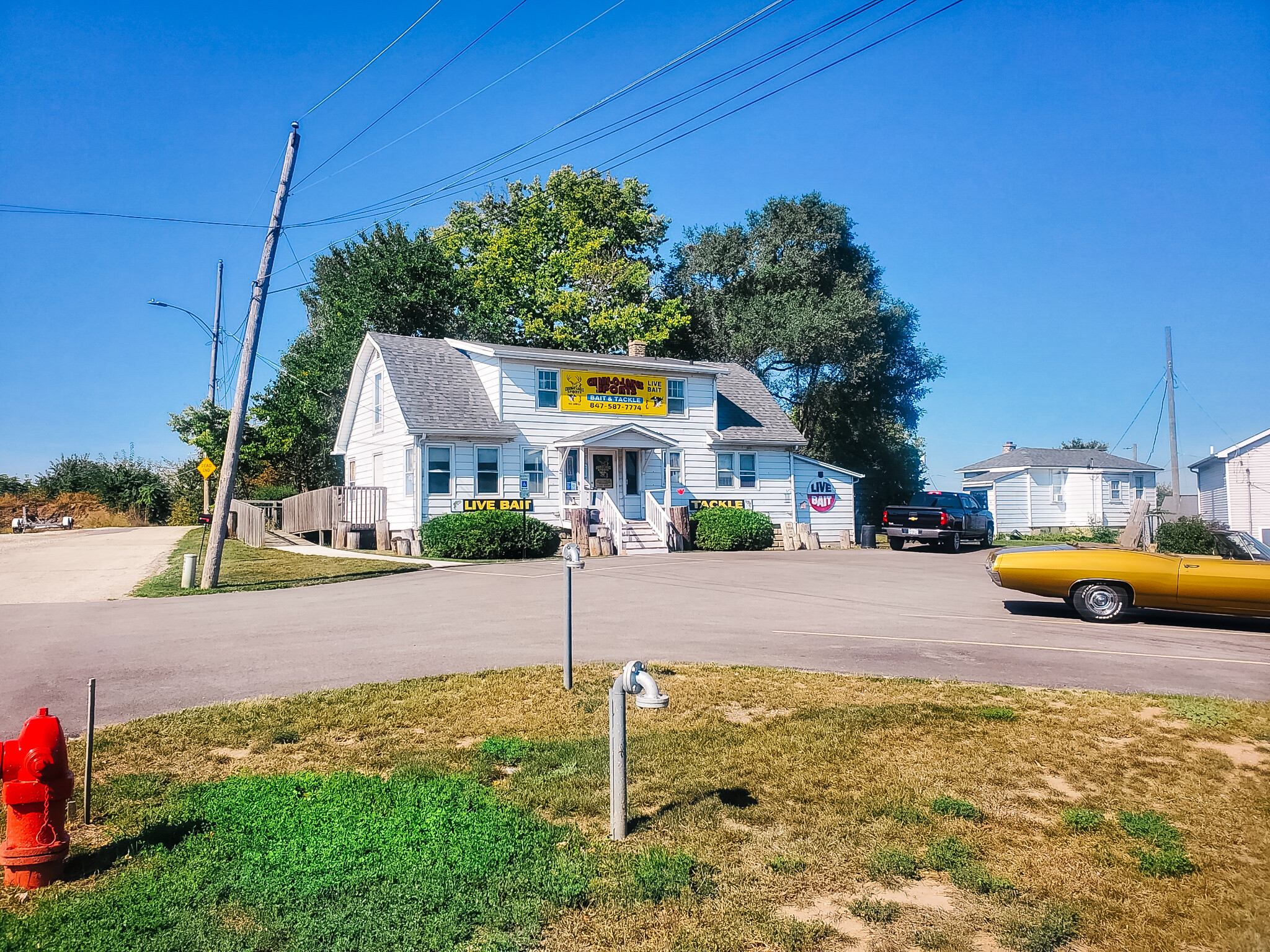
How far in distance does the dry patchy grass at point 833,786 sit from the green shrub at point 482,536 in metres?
15.4

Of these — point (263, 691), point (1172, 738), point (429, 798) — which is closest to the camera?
point (429, 798)

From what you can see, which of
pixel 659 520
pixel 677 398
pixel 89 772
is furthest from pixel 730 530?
pixel 89 772

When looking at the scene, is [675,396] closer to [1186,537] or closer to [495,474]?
[495,474]

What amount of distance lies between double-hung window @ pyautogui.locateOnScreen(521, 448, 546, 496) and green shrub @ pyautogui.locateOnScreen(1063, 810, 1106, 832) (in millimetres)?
22990

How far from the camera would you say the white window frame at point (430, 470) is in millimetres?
25062

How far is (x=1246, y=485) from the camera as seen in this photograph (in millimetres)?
33875

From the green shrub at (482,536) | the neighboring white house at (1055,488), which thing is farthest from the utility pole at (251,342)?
the neighboring white house at (1055,488)

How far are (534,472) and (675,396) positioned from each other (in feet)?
20.7

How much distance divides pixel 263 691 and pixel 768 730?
14.4ft

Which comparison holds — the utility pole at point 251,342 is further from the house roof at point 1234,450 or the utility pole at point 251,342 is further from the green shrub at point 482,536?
the house roof at point 1234,450

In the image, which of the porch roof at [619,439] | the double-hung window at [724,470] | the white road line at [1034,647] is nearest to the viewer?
the white road line at [1034,647]

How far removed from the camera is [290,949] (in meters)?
3.27

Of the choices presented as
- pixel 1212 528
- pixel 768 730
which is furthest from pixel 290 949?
pixel 1212 528

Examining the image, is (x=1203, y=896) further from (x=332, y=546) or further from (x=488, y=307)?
(x=488, y=307)
